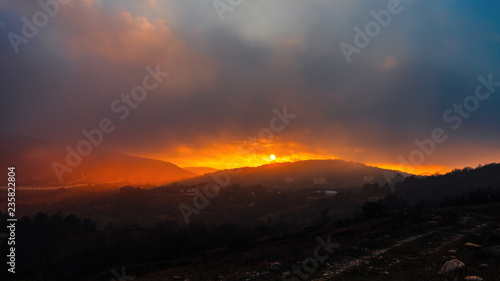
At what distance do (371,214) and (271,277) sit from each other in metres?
57.5

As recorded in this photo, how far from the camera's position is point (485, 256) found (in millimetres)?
12617

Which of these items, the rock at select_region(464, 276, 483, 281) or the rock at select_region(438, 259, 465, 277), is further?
the rock at select_region(438, 259, 465, 277)

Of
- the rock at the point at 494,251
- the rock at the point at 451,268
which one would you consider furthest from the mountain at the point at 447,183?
the rock at the point at 451,268

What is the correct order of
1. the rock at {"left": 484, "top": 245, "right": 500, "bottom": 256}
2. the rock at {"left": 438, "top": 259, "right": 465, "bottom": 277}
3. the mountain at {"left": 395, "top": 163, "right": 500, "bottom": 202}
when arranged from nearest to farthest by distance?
the rock at {"left": 438, "top": 259, "right": 465, "bottom": 277}, the rock at {"left": 484, "top": 245, "right": 500, "bottom": 256}, the mountain at {"left": 395, "top": 163, "right": 500, "bottom": 202}

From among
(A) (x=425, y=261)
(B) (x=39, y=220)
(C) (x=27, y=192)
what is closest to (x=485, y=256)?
(A) (x=425, y=261)

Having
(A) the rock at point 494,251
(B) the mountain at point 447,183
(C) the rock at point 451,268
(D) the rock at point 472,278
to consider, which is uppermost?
(D) the rock at point 472,278

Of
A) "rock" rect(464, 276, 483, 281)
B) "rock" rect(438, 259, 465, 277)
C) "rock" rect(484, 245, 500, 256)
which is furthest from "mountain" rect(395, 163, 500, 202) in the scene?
"rock" rect(464, 276, 483, 281)

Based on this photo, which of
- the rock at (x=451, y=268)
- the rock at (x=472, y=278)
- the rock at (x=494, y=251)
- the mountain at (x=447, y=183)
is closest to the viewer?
the rock at (x=472, y=278)

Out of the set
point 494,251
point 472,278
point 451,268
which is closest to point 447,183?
point 494,251

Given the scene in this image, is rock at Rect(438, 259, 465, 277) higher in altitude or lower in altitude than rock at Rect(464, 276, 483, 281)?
lower

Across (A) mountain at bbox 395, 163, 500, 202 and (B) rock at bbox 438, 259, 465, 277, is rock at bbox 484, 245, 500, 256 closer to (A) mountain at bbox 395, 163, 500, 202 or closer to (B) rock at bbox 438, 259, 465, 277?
(B) rock at bbox 438, 259, 465, 277

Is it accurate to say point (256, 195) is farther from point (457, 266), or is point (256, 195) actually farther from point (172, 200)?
point (457, 266)

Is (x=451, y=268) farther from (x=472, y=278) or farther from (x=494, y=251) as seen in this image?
(x=494, y=251)

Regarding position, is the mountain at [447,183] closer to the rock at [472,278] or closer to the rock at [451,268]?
the rock at [451,268]
